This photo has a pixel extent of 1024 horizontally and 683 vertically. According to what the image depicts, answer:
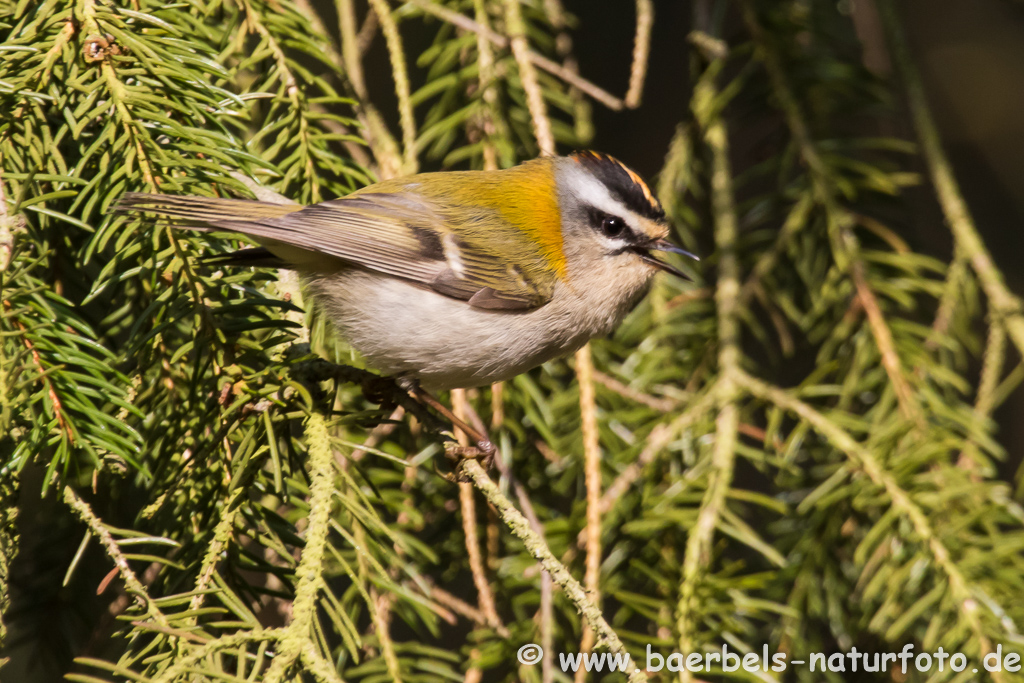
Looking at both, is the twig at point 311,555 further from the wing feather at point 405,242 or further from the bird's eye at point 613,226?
the bird's eye at point 613,226

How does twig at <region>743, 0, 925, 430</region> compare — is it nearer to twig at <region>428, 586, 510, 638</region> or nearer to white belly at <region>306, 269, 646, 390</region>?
white belly at <region>306, 269, 646, 390</region>

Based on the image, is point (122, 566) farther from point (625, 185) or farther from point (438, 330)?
point (625, 185)

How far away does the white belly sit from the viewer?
122cm

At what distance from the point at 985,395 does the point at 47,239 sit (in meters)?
1.41

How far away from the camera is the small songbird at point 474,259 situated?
1204 millimetres

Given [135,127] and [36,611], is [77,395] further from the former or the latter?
[36,611]

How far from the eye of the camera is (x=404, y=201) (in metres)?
1.35

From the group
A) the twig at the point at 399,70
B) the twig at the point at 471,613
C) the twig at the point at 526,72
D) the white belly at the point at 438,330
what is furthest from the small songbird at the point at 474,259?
the twig at the point at 471,613

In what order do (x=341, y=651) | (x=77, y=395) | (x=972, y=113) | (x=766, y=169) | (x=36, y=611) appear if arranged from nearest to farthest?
1. (x=77, y=395)
2. (x=341, y=651)
3. (x=36, y=611)
4. (x=766, y=169)
5. (x=972, y=113)

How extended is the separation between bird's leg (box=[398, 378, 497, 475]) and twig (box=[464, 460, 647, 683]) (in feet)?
0.45

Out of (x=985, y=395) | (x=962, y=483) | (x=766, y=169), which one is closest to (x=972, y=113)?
(x=766, y=169)

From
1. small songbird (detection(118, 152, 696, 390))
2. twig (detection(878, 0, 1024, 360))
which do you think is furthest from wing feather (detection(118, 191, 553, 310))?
twig (detection(878, 0, 1024, 360))

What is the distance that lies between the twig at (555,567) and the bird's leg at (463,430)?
0.14 meters

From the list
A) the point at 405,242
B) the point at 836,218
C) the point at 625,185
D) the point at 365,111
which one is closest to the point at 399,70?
the point at 365,111
